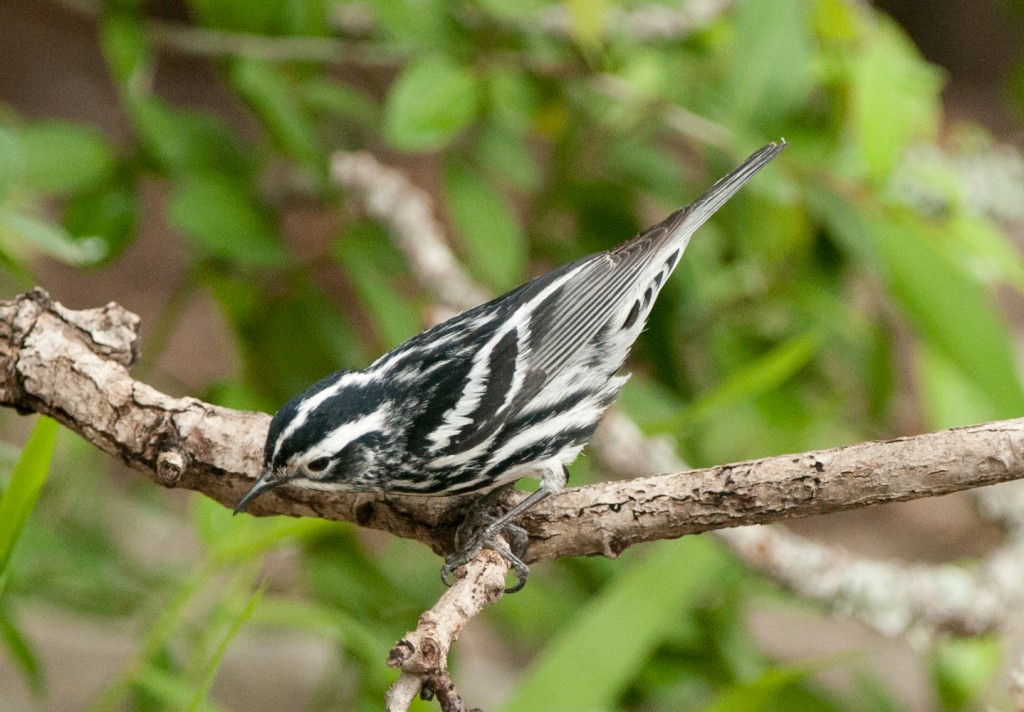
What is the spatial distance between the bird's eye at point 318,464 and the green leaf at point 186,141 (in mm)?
1049

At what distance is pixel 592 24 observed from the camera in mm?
2098

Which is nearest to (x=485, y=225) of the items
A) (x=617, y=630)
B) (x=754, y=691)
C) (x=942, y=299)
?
(x=617, y=630)

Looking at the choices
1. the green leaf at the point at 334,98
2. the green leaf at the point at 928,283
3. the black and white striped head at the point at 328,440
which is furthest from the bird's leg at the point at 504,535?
the green leaf at the point at 334,98

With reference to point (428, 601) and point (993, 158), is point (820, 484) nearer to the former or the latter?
point (428, 601)

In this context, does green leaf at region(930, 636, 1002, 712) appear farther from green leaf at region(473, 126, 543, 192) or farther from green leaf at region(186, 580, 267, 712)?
green leaf at region(186, 580, 267, 712)

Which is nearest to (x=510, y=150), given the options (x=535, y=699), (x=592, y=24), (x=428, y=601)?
(x=592, y=24)

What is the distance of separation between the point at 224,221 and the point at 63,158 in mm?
351

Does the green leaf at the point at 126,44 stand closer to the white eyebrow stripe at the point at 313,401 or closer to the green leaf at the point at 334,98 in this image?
the green leaf at the point at 334,98

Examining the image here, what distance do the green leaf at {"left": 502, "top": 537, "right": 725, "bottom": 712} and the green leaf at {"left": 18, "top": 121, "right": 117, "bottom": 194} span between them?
53.3 inches

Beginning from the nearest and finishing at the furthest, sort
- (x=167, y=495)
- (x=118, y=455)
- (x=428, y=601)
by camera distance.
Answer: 1. (x=118, y=455)
2. (x=428, y=601)
3. (x=167, y=495)

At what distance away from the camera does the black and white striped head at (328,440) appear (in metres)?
1.43

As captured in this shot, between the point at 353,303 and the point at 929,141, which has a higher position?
the point at 353,303

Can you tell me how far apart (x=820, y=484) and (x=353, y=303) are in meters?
3.27

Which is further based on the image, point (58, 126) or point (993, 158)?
point (993, 158)
